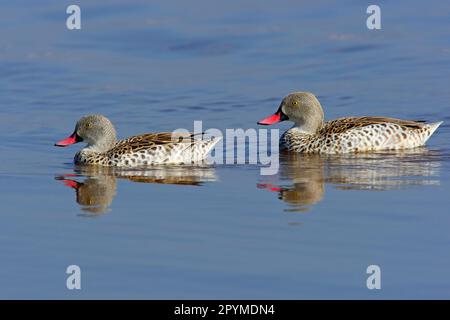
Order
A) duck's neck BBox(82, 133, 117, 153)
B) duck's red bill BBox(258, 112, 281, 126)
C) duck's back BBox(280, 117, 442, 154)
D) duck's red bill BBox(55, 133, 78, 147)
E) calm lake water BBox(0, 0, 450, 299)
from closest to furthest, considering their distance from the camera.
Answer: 1. calm lake water BBox(0, 0, 450, 299)
2. duck's red bill BBox(55, 133, 78, 147)
3. duck's neck BBox(82, 133, 117, 153)
4. duck's back BBox(280, 117, 442, 154)
5. duck's red bill BBox(258, 112, 281, 126)

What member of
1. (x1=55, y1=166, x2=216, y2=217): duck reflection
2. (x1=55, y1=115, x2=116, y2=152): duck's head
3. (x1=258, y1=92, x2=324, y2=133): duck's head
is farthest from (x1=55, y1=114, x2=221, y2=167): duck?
(x1=258, y1=92, x2=324, y2=133): duck's head

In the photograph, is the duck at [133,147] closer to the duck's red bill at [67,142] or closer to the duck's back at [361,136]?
the duck's red bill at [67,142]

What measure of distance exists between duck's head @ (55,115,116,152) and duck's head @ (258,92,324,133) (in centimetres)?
239

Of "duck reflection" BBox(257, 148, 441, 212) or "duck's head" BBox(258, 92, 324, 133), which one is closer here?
"duck reflection" BBox(257, 148, 441, 212)

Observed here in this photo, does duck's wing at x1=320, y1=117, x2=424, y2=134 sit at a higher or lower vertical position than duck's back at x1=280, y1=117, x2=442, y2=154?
higher

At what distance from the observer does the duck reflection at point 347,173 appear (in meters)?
13.1

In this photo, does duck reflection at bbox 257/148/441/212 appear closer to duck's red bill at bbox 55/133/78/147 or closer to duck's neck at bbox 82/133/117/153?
duck's neck at bbox 82/133/117/153

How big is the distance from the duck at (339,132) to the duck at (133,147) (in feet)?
4.69

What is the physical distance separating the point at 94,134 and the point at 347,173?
3.17 metres

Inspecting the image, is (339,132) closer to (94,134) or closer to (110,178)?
(94,134)

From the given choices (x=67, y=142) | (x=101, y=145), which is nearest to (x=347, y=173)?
(x=101, y=145)

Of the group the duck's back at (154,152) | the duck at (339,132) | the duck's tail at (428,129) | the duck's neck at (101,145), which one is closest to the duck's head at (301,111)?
the duck at (339,132)

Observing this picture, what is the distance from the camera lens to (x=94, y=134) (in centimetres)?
1541

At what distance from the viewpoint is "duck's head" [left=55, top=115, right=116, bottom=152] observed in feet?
50.5
